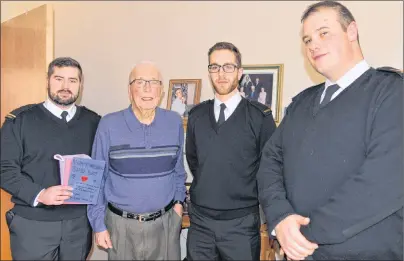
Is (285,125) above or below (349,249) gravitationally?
above

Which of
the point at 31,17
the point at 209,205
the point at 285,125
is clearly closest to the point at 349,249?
the point at 285,125

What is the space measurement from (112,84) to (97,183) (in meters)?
1.63

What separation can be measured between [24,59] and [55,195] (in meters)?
1.43

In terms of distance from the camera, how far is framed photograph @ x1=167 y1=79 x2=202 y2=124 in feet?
9.89

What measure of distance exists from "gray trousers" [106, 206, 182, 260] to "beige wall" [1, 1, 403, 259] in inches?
54.1

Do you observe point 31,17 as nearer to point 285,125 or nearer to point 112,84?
point 112,84

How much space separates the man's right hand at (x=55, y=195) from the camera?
192 cm

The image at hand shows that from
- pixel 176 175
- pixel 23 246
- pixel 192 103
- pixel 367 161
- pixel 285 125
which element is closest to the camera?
pixel 367 161

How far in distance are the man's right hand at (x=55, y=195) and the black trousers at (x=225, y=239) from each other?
2.45ft

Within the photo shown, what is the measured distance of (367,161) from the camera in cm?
121

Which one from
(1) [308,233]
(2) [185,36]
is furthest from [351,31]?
(2) [185,36]

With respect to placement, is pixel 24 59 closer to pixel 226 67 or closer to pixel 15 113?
pixel 15 113

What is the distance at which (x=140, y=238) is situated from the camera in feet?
6.58

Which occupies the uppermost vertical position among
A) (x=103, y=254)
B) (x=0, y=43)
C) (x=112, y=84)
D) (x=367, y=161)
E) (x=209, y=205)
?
(x=0, y=43)
